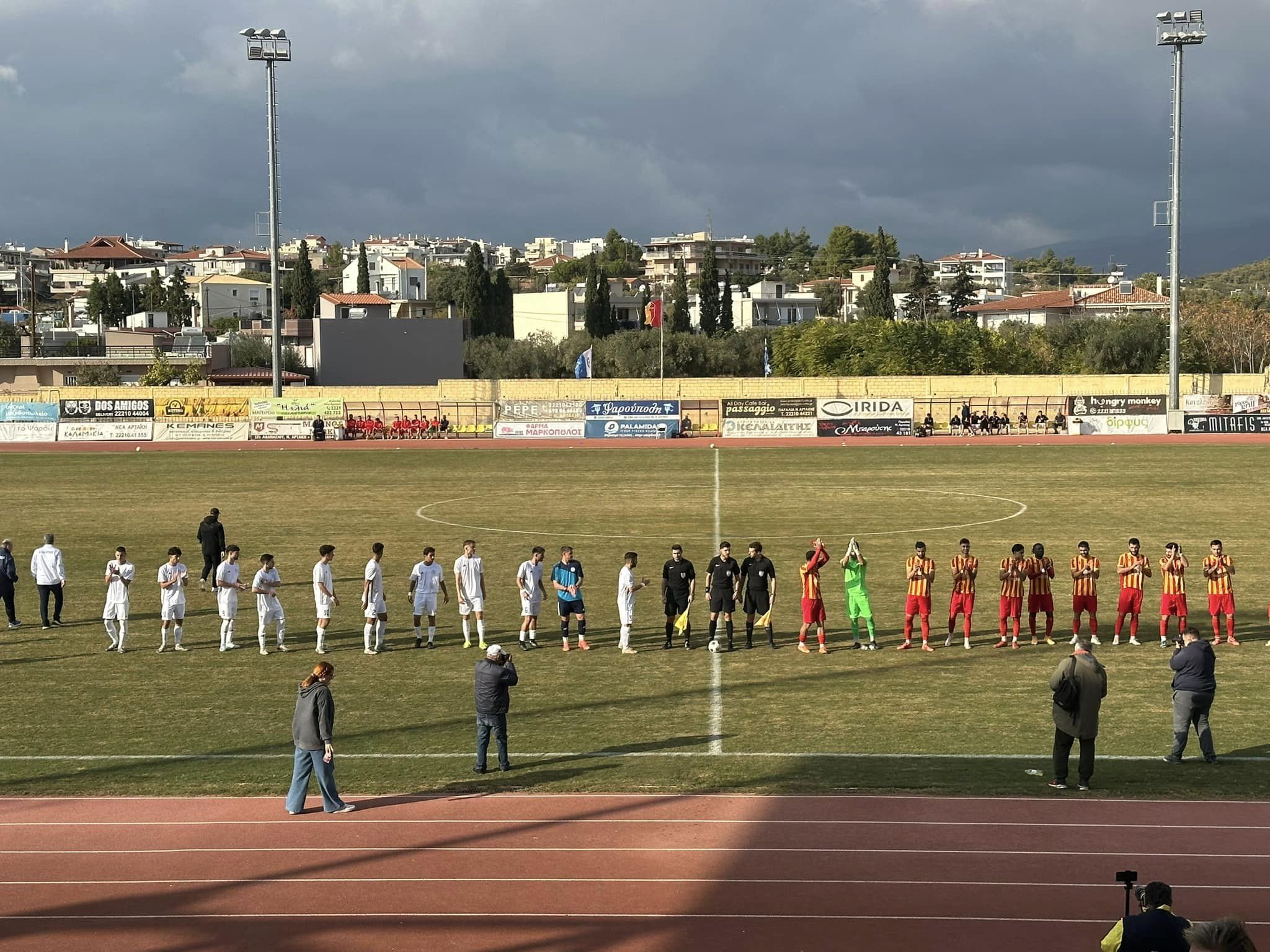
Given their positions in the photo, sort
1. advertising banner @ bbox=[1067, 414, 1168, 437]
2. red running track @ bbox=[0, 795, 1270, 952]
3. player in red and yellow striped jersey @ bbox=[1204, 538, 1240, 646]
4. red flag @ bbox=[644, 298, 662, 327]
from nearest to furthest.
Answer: red running track @ bbox=[0, 795, 1270, 952] → player in red and yellow striped jersey @ bbox=[1204, 538, 1240, 646] → advertising banner @ bbox=[1067, 414, 1168, 437] → red flag @ bbox=[644, 298, 662, 327]

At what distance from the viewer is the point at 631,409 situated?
66.4 meters

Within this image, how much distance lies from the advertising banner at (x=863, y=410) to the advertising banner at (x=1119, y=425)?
7.95 meters

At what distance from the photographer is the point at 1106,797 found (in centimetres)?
1285

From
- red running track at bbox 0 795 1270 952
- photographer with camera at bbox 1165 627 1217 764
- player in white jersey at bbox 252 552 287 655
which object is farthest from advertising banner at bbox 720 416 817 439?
red running track at bbox 0 795 1270 952

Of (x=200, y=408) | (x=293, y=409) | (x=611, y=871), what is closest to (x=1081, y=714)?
(x=611, y=871)

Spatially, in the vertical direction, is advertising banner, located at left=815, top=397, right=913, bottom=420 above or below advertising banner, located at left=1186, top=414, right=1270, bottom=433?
above

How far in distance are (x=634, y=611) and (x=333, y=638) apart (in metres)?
5.12

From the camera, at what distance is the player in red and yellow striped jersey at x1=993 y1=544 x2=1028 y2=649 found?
1981 cm

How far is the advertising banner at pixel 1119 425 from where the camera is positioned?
62.8 metres

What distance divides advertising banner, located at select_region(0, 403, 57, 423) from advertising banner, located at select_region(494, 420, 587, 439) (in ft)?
72.8

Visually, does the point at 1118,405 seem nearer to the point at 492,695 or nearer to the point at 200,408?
the point at 200,408

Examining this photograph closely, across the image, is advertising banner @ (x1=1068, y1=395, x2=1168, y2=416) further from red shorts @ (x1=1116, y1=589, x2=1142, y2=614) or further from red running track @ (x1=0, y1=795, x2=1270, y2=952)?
red running track @ (x1=0, y1=795, x2=1270, y2=952)

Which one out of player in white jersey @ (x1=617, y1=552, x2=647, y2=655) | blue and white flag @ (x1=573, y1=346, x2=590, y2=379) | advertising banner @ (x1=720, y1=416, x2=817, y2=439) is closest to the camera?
player in white jersey @ (x1=617, y1=552, x2=647, y2=655)

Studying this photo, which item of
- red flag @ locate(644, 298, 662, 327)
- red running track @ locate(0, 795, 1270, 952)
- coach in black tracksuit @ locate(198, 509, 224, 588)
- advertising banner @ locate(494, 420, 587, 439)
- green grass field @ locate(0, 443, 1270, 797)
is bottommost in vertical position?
red running track @ locate(0, 795, 1270, 952)
